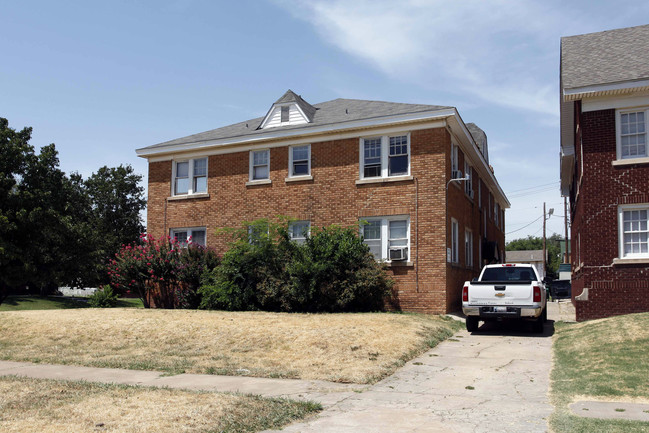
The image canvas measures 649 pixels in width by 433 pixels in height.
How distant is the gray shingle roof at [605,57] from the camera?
16125 mm

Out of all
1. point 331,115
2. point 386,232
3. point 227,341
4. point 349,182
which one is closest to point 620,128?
point 386,232

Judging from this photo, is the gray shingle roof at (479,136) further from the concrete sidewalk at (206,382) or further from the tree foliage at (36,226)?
the tree foliage at (36,226)

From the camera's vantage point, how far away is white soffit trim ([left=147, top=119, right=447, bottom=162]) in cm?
1914

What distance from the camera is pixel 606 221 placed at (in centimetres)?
1603

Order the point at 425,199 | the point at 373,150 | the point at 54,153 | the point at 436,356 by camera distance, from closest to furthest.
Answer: the point at 436,356 < the point at 425,199 < the point at 373,150 < the point at 54,153

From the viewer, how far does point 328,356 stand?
35.7 ft

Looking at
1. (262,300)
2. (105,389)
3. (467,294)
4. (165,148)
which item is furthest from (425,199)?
(105,389)

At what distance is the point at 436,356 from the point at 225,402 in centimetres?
556

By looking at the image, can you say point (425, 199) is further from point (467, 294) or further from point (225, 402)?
point (225, 402)

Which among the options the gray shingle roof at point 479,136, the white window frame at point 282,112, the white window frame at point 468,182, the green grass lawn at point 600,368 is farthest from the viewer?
the gray shingle roof at point 479,136

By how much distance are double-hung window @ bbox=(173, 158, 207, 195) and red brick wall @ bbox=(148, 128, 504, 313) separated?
35cm

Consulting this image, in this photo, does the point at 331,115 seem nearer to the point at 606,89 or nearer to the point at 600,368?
the point at 606,89

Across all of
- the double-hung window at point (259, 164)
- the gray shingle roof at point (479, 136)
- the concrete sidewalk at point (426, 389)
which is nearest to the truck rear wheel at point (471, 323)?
the concrete sidewalk at point (426, 389)

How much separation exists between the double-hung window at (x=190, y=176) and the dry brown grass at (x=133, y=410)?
1578 centimetres
